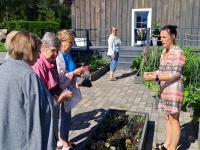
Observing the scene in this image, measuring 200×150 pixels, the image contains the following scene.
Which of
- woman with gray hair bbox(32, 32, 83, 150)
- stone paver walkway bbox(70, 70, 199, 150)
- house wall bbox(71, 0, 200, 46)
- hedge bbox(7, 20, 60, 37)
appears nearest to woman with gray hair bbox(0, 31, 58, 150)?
woman with gray hair bbox(32, 32, 83, 150)

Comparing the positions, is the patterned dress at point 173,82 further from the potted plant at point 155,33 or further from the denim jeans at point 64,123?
the potted plant at point 155,33

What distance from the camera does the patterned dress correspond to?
2.90 meters

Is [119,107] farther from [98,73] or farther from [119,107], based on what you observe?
[98,73]

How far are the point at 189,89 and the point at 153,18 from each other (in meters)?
7.71

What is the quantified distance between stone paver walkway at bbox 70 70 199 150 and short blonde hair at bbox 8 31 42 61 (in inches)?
67.6

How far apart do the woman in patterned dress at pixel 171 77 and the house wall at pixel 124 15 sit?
9117mm

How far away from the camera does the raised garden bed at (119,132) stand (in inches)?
127

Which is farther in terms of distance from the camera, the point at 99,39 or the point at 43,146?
the point at 99,39

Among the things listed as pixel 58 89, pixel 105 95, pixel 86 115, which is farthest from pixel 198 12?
pixel 58 89

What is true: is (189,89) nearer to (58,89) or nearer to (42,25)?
(58,89)

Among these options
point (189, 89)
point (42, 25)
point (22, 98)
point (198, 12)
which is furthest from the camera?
point (42, 25)

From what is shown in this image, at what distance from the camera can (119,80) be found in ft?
26.9

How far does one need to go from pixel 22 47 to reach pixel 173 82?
199 centimetres

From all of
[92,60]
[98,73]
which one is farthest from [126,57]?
[98,73]
